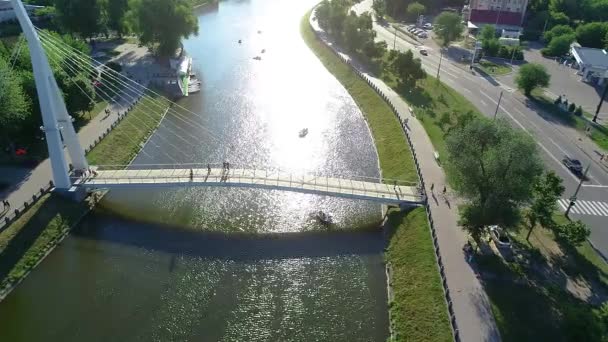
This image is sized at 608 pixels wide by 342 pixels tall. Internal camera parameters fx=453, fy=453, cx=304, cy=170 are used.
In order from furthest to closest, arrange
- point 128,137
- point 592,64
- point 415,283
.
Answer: point 592,64, point 128,137, point 415,283

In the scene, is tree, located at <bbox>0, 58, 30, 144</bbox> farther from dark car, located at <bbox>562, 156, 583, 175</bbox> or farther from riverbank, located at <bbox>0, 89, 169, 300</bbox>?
dark car, located at <bbox>562, 156, 583, 175</bbox>

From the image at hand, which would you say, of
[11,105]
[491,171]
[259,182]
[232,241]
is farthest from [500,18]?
[11,105]

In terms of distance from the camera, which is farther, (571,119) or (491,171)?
(571,119)

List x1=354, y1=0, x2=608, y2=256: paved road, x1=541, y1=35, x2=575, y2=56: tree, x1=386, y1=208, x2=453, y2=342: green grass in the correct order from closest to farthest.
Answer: x1=386, y1=208, x2=453, y2=342: green grass, x1=354, y1=0, x2=608, y2=256: paved road, x1=541, y1=35, x2=575, y2=56: tree

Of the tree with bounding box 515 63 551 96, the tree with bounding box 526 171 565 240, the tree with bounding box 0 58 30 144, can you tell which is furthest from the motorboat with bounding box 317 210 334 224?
the tree with bounding box 515 63 551 96

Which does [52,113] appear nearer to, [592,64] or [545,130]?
[545,130]

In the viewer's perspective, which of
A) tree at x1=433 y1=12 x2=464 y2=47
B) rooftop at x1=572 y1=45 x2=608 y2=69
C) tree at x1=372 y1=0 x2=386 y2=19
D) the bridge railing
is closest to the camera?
the bridge railing
